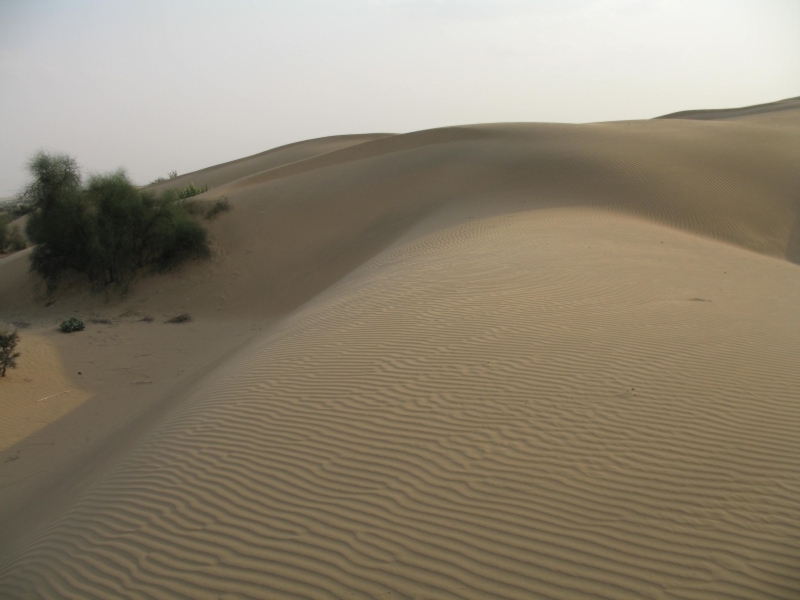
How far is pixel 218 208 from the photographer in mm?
22328

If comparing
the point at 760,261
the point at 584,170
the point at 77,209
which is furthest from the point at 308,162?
the point at 760,261

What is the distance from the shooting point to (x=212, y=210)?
→ 22219 millimetres

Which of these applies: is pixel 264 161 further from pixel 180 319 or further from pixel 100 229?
pixel 180 319

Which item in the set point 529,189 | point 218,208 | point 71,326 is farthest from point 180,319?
point 529,189

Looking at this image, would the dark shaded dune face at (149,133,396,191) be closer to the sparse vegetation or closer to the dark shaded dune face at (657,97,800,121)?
the sparse vegetation

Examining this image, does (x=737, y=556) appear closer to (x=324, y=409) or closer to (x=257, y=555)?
(x=257, y=555)

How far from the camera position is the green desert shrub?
19.4 meters

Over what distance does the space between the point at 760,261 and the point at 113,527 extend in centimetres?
1333

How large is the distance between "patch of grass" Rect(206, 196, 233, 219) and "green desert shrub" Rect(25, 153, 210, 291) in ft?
5.67

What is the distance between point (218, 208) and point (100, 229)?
4428mm

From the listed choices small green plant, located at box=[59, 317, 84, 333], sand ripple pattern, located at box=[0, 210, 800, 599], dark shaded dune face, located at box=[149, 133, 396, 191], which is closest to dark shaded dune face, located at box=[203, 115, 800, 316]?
small green plant, located at box=[59, 317, 84, 333]

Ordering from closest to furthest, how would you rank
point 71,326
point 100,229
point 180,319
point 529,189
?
point 71,326 < point 180,319 < point 529,189 < point 100,229

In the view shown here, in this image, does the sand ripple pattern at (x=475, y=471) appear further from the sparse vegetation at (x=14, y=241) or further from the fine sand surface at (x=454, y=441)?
the sparse vegetation at (x=14, y=241)

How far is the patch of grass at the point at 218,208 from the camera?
22073 millimetres
